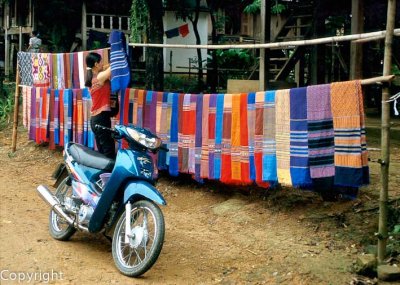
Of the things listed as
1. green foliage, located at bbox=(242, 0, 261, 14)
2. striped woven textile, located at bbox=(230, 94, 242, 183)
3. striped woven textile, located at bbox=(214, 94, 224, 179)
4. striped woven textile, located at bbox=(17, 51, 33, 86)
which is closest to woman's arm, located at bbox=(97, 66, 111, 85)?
striped woven textile, located at bbox=(214, 94, 224, 179)

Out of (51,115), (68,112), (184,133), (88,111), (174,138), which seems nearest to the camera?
(184,133)

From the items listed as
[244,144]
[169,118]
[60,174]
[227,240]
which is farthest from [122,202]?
[169,118]

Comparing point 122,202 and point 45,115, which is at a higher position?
point 45,115

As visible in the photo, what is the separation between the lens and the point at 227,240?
17.3 ft

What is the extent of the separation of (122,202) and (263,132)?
1.51 metres

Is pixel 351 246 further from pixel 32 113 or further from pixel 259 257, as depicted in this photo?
pixel 32 113

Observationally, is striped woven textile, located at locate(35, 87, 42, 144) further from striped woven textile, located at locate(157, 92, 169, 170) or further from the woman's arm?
striped woven textile, located at locate(157, 92, 169, 170)

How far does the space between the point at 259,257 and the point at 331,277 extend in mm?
747

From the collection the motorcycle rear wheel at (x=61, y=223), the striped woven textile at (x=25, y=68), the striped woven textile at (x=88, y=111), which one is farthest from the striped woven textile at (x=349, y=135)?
the striped woven textile at (x=25, y=68)

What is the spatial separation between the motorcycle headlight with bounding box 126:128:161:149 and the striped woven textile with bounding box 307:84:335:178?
4.32 ft

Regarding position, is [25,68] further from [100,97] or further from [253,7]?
[253,7]

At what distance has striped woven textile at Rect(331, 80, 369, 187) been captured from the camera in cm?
433

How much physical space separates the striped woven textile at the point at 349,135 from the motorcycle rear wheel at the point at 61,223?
2515mm

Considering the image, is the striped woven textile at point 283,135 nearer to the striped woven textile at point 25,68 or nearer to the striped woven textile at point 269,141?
the striped woven textile at point 269,141
